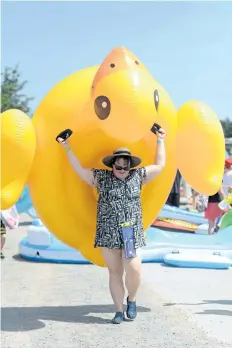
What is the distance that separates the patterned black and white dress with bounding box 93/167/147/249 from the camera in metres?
4.01

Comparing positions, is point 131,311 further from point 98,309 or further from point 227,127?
point 227,127

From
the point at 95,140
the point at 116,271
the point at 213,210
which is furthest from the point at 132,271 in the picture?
the point at 213,210

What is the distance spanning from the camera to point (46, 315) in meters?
4.33

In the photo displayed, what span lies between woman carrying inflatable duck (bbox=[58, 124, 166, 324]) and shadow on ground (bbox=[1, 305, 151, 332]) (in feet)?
1.06

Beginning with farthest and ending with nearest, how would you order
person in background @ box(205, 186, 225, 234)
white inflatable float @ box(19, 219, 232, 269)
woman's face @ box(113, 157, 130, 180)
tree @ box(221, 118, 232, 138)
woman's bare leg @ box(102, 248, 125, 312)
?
1. tree @ box(221, 118, 232, 138)
2. person in background @ box(205, 186, 225, 234)
3. white inflatable float @ box(19, 219, 232, 269)
4. woman's bare leg @ box(102, 248, 125, 312)
5. woman's face @ box(113, 157, 130, 180)

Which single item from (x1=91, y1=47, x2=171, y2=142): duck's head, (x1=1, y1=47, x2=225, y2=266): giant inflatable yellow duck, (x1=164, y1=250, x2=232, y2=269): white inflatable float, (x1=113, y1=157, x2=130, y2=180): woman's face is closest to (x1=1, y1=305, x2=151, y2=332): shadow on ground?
(x1=1, y1=47, x2=225, y2=266): giant inflatable yellow duck

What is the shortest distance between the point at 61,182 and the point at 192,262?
111 inches

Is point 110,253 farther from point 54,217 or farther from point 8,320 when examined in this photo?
point 8,320

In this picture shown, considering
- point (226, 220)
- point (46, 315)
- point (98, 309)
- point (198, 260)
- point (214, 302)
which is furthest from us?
point (226, 220)

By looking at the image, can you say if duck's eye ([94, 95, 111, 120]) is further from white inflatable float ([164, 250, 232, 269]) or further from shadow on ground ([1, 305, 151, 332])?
white inflatable float ([164, 250, 232, 269])

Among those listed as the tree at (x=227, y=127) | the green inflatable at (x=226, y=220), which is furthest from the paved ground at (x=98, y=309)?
the tree at (x=227, y=127)

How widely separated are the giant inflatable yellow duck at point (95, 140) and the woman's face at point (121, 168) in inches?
5.2

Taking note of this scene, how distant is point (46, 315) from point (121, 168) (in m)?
1.44

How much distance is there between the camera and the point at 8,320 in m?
4.18
